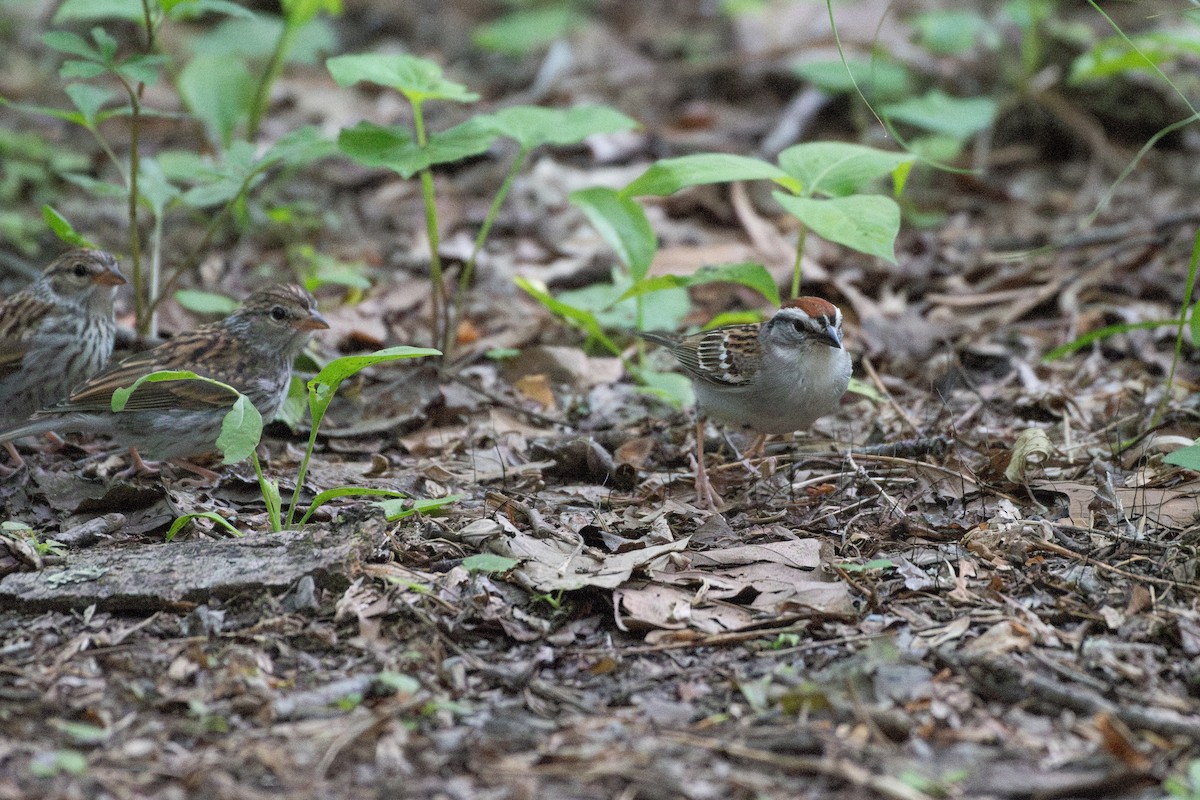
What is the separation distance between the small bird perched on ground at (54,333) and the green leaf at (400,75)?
1643mm

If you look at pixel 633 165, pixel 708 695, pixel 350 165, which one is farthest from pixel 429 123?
pixel 708 695

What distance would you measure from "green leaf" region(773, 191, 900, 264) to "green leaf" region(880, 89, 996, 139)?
3.54 m

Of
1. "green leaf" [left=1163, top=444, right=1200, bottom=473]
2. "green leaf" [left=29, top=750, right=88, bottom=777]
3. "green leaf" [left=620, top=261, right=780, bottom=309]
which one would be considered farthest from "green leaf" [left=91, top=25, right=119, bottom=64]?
"green leaf" [left=1163, top=444, right=1200, bottom=473]

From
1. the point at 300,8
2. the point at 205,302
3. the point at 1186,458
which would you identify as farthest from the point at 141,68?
the point at 1186,458

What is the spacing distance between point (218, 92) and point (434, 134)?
3037 millimetres

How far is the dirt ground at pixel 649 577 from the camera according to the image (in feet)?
11.6

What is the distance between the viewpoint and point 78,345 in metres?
6.33

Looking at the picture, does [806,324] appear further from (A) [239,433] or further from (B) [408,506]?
(A) [239,433]

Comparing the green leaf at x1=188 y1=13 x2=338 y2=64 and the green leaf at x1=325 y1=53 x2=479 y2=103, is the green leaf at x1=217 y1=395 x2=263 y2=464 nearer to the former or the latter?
the green leaf at x1=325 y1=53 x2=479 y2=103

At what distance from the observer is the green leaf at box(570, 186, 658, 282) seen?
6.91 meters

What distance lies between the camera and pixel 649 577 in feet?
15.4

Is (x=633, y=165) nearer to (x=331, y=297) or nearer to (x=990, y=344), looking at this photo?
(x=331, y=297)

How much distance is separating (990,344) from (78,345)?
5.40 m

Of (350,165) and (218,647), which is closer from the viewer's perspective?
(218,647)
